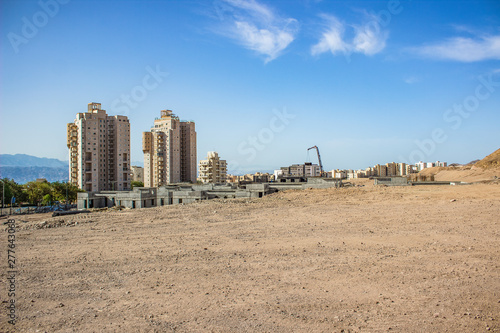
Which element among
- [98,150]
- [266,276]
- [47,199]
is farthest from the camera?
[98,150]

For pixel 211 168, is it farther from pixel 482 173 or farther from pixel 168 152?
pixel 482 173

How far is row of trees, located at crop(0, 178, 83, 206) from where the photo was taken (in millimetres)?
49969

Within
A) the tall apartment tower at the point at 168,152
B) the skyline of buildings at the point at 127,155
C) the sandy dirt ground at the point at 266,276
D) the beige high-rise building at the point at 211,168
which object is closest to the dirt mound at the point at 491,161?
the skyline of buildings at the point at 127,155

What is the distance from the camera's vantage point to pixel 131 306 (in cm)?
593

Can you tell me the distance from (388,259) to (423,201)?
461 inches

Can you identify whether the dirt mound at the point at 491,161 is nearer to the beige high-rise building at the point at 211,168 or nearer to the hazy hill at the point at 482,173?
the hazy hill at the point at 482,173

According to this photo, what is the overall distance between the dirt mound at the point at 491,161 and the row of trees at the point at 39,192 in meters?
68.9

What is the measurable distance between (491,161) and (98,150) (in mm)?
72088

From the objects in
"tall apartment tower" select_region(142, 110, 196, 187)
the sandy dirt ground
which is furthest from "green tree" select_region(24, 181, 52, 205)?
the sandy dirt ground

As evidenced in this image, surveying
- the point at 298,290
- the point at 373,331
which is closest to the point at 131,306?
the point at 298,290

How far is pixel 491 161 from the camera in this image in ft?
175

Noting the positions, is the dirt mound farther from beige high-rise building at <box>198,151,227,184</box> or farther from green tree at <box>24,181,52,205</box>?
green tree at <box>24,181,52,205</box>

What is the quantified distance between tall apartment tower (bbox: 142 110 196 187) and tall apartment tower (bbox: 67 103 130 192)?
11519 millimetres

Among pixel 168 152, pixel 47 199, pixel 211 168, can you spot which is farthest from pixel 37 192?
pixel 211 168
